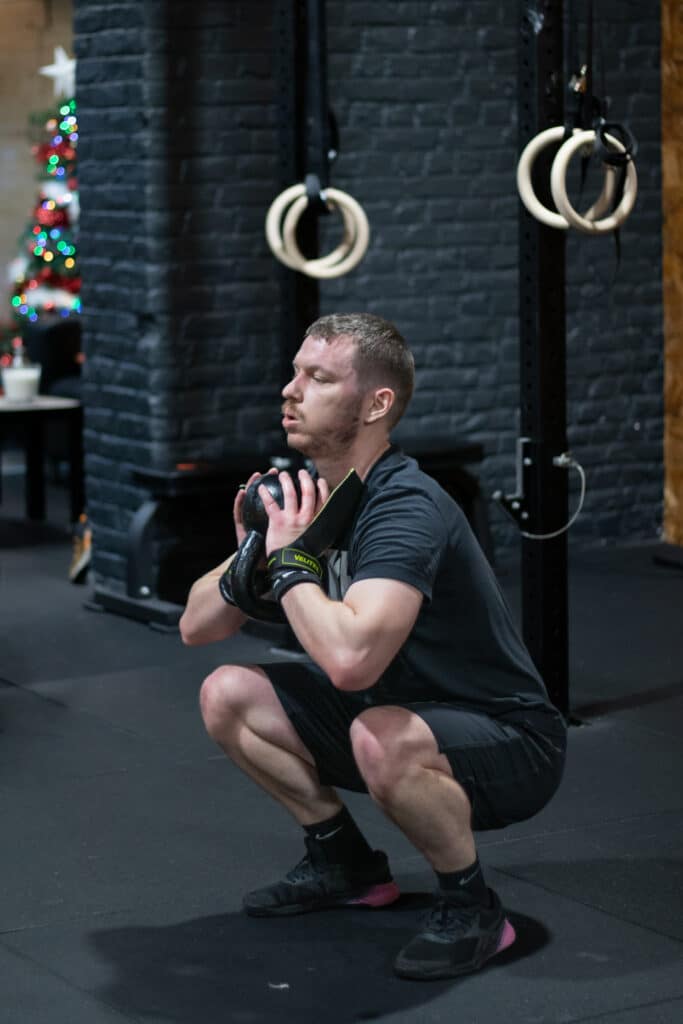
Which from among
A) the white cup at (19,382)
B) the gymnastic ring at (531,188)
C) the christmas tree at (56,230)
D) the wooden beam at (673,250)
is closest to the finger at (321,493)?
the gymnastic ring at (531,188)

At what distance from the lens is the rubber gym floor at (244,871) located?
3.20 metres

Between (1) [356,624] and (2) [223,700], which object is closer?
(1) [356,624]

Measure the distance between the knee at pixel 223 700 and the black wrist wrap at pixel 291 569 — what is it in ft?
1.03

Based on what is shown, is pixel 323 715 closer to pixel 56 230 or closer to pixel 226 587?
pixel 226 587

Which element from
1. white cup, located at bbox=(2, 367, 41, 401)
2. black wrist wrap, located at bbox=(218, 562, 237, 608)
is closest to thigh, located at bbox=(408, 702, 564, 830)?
black wrist wrap, located at bbox=(218, 562, 237, 608)

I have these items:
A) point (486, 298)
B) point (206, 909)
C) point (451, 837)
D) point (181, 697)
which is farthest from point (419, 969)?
point (486, 298)

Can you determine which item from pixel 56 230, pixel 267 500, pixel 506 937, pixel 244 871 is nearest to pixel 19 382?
pixel 56 230

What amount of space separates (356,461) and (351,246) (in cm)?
221

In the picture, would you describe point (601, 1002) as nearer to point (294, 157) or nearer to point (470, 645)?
point (470, 645)

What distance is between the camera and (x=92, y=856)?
4.01 m

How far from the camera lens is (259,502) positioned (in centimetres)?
328

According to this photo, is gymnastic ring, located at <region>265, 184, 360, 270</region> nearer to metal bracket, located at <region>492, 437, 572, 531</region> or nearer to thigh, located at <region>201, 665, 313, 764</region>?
metal bracket, located at <region>492, 437, 572, 531</region>

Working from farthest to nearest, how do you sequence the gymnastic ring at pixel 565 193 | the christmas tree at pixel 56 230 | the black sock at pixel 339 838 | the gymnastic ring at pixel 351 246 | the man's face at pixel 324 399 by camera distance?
the christmas tree at pixel 56 230, the gymnastic ring at pixel 351 246, the gymnastic ring at pixel 565 193, the black sock at pixel 339 838, the man's face at pixel 324 399

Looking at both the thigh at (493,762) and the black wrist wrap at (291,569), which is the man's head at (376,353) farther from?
the thigh at (493,762)
